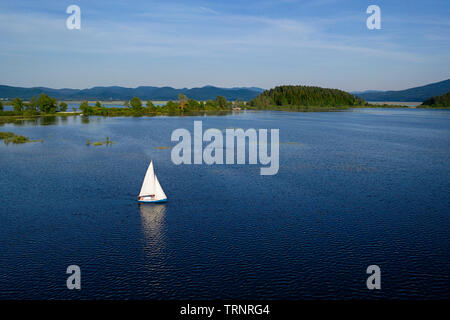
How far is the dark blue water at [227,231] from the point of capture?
3269 centimetres

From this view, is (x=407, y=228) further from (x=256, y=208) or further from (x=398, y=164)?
(x=398, y=164)

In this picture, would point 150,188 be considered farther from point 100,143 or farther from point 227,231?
point 100,143

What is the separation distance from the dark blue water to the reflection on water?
0.22 m

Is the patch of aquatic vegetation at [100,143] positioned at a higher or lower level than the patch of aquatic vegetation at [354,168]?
higher

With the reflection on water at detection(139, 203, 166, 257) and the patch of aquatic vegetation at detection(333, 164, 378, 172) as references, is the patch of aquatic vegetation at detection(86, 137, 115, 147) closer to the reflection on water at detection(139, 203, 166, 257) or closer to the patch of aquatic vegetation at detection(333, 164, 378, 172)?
the reflection on water at detection(139, 203, 166, 257)

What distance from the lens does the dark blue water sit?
32688 millimetres

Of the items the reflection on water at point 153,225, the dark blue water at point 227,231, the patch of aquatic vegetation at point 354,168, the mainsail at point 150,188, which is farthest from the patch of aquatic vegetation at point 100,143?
the patch of aquatic vegetation at point 354,168

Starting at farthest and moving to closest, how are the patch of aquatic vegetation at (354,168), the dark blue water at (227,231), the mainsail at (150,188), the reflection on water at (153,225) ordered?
1. the patch of aquatic vegetation at (354,168)
2. the mainsail at (150,188)
3. the reflection on water at (153,225)
4. the dark blue water at (227,231)

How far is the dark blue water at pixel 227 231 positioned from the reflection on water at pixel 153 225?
216 millimetres

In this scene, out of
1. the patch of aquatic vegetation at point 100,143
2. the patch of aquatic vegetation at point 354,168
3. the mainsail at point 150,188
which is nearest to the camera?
the mainsail at point 150,188

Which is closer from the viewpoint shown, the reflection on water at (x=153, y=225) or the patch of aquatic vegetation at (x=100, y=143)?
the reflection on water at (x=153, y=225)

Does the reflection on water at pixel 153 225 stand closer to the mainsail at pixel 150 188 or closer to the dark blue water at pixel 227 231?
the dark blue water at pixel 227 231
